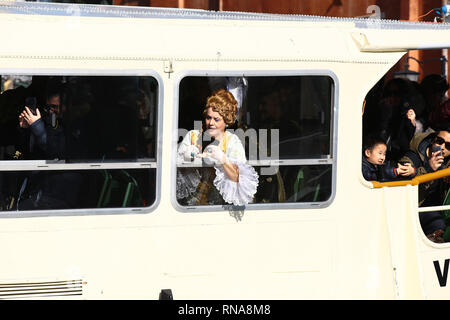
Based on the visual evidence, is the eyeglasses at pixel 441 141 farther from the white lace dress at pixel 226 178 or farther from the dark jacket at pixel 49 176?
the dark jacket at pixel 49 176

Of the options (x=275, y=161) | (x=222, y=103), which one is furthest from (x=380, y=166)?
(x=222, y=103)

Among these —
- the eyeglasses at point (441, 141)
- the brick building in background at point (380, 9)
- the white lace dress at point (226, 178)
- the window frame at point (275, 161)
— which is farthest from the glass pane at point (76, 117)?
the brick building in background at point (380, 9)

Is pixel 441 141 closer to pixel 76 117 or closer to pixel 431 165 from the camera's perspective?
pixel 431 165

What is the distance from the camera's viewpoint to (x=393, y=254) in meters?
5.54

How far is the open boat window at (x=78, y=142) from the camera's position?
4938mm

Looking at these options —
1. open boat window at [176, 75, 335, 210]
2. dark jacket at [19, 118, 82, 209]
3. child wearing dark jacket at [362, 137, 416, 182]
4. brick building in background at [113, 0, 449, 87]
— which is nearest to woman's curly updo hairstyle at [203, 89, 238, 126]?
open boat window at [176, 75, 335, 210]

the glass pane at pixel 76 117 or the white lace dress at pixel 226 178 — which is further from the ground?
the glass pane at pixel 76 117

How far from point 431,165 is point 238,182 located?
6.18 ft

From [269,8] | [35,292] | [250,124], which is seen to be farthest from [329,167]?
[269,8]

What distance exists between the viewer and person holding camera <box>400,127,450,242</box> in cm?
595

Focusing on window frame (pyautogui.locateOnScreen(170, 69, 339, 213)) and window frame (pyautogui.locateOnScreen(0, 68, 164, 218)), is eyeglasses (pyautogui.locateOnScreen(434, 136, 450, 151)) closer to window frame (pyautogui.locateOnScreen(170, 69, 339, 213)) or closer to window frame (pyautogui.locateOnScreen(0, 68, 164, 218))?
Result: window frame (pyautogui.locateOnScreen(170, 69, 339, 213))

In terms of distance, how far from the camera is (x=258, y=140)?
531cm

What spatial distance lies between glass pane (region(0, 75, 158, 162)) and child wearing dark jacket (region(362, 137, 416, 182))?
5.70 feet

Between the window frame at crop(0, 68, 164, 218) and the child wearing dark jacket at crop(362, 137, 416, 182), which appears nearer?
the window frame at crop(0, 68, 164, 218)
